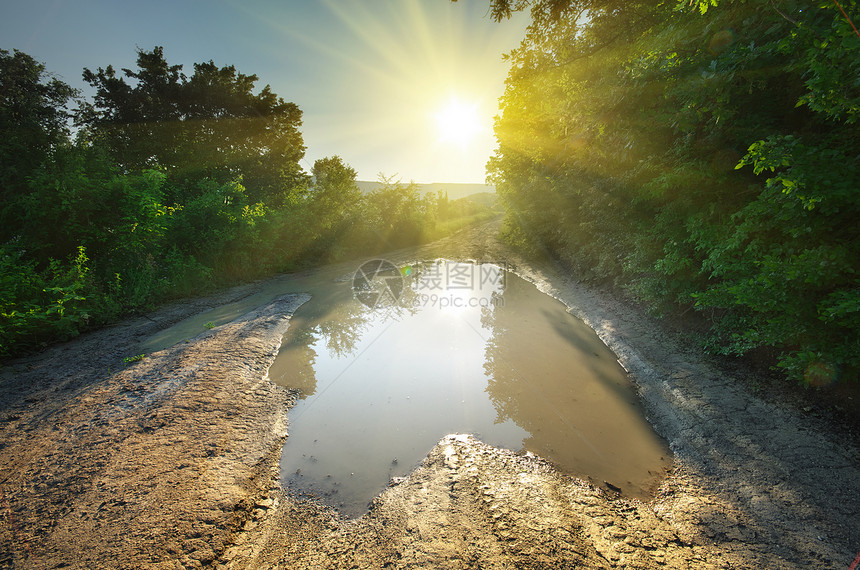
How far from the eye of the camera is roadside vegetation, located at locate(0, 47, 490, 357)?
21.4 feet

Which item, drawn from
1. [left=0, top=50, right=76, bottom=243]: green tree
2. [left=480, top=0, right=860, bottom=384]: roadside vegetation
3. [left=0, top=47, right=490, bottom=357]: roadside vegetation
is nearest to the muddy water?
[left=480, top=0, right=860, bottom=384]: roadside vegetation

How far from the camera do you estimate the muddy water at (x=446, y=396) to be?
142 inches

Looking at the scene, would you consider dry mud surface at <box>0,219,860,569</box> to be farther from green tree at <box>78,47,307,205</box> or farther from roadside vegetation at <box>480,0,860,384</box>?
green tree at <box>78,47,307,205</box>

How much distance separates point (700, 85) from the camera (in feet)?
14.0

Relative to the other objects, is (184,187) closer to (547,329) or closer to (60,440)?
(60,440)

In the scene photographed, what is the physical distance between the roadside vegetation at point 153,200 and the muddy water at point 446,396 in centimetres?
418

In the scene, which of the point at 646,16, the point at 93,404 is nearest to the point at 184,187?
the point at 93,404

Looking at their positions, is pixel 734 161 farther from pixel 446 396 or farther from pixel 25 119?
pixel 25 119

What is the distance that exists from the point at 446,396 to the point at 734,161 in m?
5.72

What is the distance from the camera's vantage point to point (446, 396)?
503 centimetres

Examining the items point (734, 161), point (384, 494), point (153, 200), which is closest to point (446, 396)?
point (384, 494)

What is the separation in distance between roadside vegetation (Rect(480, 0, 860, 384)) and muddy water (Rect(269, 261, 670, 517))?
2037 mm

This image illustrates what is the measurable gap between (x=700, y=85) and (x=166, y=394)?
8.73m

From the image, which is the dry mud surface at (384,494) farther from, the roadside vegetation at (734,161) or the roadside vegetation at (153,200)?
the roadside vegetation at (153,200)
